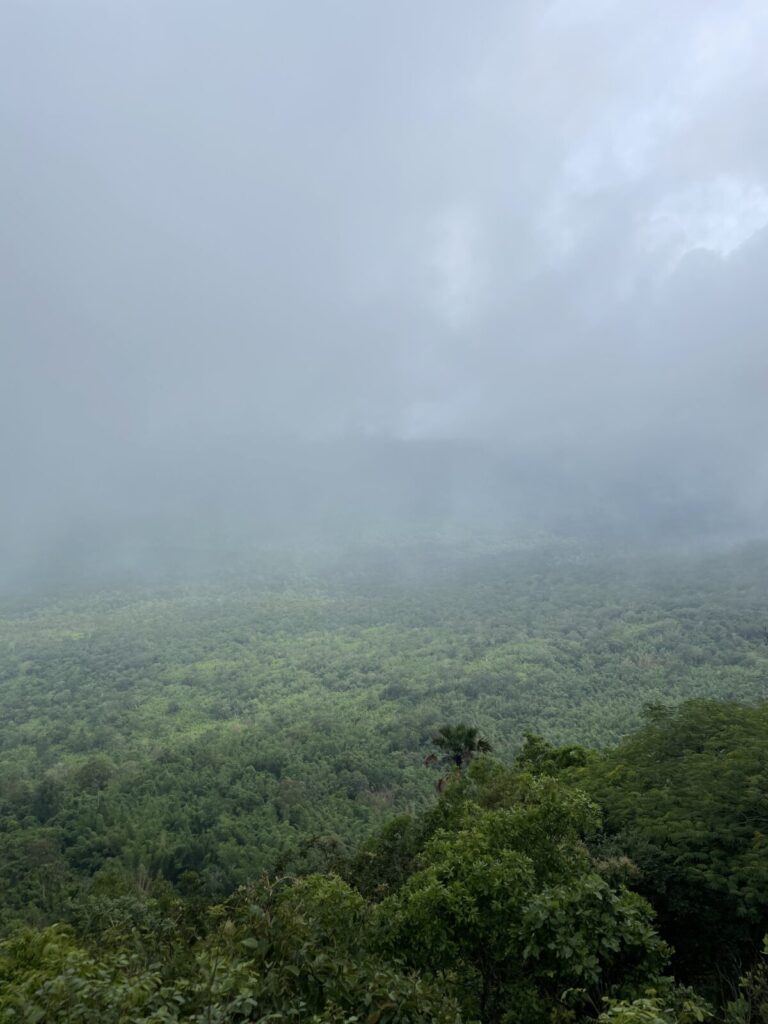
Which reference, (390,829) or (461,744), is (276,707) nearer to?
(461,744)

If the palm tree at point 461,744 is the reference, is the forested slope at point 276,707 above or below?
below

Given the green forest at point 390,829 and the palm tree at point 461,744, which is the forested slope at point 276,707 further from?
the palm tree at point 461,744

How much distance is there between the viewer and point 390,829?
2197cm

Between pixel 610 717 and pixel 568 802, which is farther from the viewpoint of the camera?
pixel 610 717

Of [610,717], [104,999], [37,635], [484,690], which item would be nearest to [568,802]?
[104,999]

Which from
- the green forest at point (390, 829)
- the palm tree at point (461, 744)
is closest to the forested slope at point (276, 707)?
the green forest at point (390, 829)

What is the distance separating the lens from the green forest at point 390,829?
668cm

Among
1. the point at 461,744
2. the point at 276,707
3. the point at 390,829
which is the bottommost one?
the point at 276,707

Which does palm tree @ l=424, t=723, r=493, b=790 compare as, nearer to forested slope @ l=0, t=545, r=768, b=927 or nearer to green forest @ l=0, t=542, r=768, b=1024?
green forest @ l=0, t=542, r=768, b=1024

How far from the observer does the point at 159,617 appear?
192m

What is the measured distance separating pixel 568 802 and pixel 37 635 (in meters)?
194

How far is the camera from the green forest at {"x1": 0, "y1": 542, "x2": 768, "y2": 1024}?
668 centimetres

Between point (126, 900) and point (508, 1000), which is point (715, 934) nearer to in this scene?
point (508, 1000)

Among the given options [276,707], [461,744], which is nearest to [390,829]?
[461,744]
